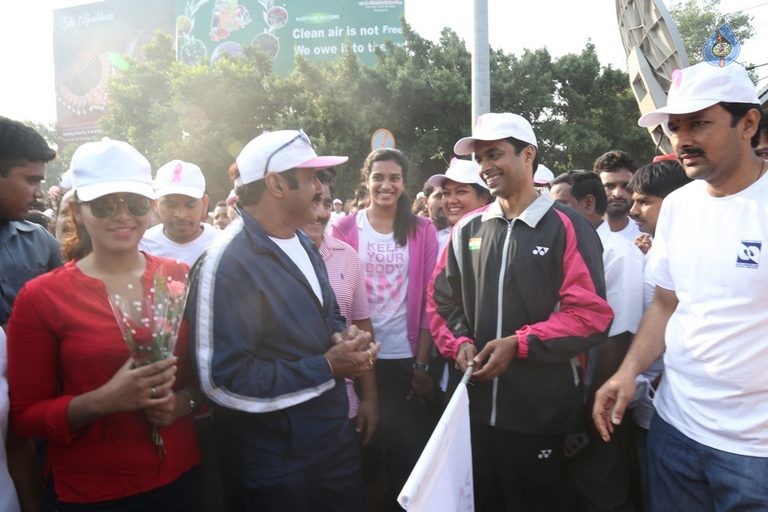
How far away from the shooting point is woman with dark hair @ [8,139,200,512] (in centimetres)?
193

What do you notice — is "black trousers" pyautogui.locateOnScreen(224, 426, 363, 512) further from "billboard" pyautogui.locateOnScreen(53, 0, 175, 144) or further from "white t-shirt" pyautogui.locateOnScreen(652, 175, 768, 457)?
"billboard" pyautogui.locateOnScreen(53, 0, 175, 144)

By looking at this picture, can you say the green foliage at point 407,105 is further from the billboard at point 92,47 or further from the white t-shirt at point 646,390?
the billboard at point 92,47

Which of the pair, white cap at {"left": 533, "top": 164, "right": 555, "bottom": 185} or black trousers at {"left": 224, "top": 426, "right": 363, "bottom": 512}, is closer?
black trousers at {"left": 224, "top": 426, "right": 363, "bottom": 512}

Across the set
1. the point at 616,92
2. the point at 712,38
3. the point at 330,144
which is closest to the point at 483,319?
the point at 712,38

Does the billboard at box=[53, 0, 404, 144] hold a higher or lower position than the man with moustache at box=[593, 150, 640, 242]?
higher

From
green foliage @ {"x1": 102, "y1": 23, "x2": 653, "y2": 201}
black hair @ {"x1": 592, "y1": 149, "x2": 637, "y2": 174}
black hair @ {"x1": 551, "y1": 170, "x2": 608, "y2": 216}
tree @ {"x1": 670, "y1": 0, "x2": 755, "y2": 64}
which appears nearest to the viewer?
black hair @ {"x1": 551, "y1": 170, "x2": 608, "y2": 216}

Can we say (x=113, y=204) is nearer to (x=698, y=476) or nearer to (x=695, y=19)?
(x=698, y=476)

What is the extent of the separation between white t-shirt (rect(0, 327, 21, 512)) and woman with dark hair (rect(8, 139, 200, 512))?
0.20 feet

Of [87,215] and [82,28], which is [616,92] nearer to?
[87,215]

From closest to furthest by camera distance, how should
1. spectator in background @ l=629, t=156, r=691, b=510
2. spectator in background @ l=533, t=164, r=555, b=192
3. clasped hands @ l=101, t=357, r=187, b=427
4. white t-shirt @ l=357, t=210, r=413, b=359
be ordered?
clasped hands @ l=101, t=357, r=187, b=427, spectator in background @ l=629, t=156, r=691, b=510, white t-shirt @ l=357, t=210, r=413, b=359, spectator in background @ l=533, t=164, r=555, b=192

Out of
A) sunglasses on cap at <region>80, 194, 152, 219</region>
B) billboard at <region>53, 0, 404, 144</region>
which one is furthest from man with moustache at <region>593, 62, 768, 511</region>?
billboard at <region>53, 0, 404, 144</region>

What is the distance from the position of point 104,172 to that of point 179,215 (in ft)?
5.80

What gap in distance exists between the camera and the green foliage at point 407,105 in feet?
66.4

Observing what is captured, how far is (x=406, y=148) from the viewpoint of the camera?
2091 centimetres
